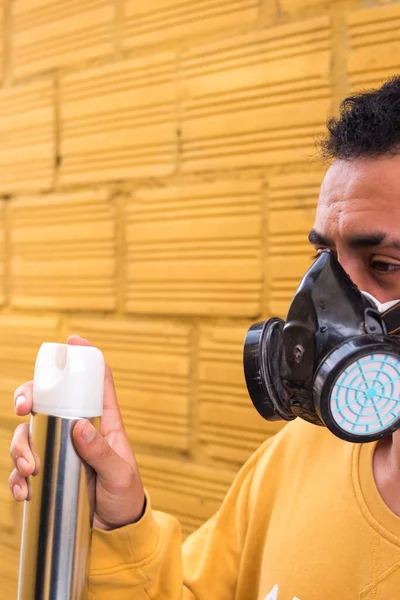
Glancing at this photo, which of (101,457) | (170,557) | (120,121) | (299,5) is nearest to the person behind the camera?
(101,457)

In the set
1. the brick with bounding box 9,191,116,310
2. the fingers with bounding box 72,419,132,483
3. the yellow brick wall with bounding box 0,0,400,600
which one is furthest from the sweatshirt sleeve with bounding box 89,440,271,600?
the brick with bounding box 9,191,116,310

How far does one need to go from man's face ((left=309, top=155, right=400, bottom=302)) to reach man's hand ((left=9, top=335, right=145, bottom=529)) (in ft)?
1.26

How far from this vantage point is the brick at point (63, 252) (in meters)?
2.00

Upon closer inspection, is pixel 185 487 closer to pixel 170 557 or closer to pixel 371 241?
pixel 170 557

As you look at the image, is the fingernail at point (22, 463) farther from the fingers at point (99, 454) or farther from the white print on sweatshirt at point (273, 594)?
the white print on sweatshirt at point (273, 594)

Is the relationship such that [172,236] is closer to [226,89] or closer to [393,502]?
[226,89]

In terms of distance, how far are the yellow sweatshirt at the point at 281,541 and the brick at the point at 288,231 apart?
1.62 feet

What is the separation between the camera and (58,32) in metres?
2.14

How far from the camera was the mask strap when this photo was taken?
0.89 metres

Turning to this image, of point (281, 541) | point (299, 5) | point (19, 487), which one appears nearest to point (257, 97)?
point (299, 5)

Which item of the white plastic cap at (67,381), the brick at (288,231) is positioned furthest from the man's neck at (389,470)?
the brick at (288,231)

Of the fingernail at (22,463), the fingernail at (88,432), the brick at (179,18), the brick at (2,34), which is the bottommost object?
the fingernail at (22,463)

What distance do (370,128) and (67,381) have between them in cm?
58

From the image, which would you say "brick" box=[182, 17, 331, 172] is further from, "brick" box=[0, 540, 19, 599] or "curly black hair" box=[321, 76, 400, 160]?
"brick" box=[0, 540, 19, 599]
